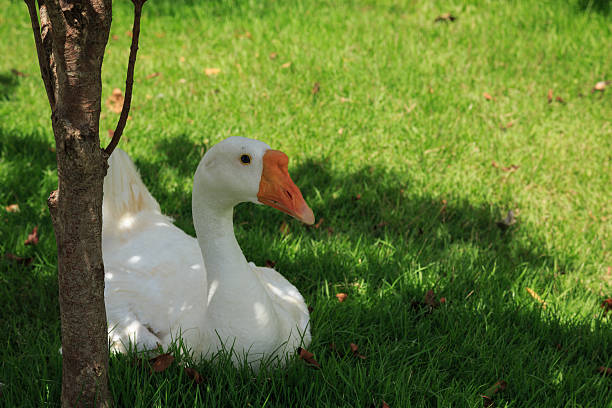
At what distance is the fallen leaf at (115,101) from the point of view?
551 centimetres

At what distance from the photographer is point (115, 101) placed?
5633 mm

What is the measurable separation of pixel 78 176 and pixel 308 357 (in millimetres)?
1426

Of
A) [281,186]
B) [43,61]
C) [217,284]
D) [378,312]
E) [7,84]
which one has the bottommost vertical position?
[378,312]

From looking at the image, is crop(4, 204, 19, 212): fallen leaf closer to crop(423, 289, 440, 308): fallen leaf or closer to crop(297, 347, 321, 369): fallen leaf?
crop(297, 347, 321, 369): fallen leaf

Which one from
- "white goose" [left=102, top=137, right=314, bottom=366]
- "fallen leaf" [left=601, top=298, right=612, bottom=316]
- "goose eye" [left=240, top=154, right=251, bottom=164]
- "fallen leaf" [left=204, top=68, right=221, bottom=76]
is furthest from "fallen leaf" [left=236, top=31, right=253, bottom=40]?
"fallen leaf" [left=601, top=298, right=612, bottom=316]

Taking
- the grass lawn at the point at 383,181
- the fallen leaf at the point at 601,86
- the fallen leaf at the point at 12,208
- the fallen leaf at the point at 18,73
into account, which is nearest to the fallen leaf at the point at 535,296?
the grass lawn at the point at 383,181

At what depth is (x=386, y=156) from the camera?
4.86 meters

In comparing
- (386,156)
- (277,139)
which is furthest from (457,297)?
(277,139)

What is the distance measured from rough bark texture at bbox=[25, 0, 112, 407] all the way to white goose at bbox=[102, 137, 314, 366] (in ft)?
1.75

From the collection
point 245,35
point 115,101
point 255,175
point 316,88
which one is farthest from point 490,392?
point 245,35

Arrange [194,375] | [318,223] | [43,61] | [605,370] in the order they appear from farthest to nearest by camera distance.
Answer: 1. [318,223]
2. [605,370]
3. [194,375]
4. [43,61]

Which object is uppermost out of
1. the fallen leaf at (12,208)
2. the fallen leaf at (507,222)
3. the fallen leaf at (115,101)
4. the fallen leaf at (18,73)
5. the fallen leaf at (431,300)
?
the fallen leaf at (18,73)

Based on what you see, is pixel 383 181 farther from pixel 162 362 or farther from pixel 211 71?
pixel 211 71

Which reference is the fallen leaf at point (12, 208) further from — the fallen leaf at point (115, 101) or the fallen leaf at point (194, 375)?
the fallen leaf at point (194, 375)
